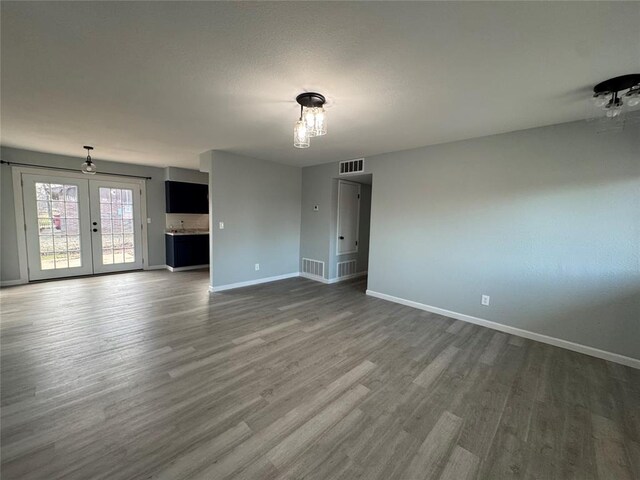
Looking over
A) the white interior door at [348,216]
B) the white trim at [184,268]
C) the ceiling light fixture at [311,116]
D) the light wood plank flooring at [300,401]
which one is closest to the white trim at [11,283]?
the light wood plank flooring at [300,401]

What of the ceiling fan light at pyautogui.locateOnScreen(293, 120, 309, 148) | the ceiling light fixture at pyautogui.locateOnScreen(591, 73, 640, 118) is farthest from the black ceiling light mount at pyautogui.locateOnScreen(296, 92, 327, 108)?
the ceiling light fixture at pyautogui.locateOnScreen(591, 73, 640, 118)

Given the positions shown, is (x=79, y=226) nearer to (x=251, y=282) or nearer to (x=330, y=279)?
(x=251, y=282)

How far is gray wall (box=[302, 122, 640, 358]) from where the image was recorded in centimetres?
254

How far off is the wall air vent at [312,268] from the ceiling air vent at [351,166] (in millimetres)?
1934

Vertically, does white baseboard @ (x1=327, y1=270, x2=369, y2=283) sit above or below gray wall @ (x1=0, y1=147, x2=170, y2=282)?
below

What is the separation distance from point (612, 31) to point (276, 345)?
3362 mm

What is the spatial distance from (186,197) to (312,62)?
5737mm

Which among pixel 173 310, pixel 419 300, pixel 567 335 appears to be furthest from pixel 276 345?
pixel 567 335

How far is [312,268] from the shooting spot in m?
5.62

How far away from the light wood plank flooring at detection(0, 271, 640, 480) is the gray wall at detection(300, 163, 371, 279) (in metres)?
2.11

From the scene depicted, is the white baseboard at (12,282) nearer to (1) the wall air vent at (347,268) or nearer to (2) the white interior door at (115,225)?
(2) the white interior door at (115,225)

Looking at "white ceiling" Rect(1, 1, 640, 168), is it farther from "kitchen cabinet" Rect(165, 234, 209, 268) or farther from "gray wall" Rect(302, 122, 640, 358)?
"kitchen cabinet" Rect(165, 234, 209, 268)

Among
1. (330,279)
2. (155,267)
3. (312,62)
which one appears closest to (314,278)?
(330,279)

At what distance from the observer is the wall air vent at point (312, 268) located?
5.43 m
